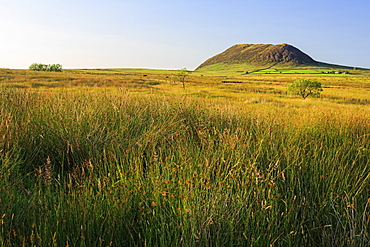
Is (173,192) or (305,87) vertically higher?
(305,87)

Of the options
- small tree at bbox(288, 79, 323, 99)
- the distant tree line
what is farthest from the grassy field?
the distant tree line

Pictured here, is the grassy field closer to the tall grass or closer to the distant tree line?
the tall grass

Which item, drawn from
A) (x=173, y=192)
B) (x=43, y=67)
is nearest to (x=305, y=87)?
(x=173, y=192)

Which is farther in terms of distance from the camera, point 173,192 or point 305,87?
point 305,87

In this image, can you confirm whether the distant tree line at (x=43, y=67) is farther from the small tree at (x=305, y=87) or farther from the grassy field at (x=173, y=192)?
the grassy field at (x=173, y=192)

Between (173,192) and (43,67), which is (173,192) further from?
(43,67)

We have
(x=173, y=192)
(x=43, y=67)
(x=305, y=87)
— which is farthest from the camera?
(x=43, y=67)

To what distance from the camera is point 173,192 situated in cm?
310

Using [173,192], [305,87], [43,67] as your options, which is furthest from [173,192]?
[43,67]

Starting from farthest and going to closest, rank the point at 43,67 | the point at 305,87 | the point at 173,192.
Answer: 1. the point at 43,67
2. the point at 305,87
3. the point at 173,192

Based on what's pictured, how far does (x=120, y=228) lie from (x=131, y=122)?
10.1 feet

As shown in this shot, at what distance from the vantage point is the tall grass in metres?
2.60

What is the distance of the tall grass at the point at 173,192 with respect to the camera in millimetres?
2596

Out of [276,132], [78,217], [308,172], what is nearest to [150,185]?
[78,217]
